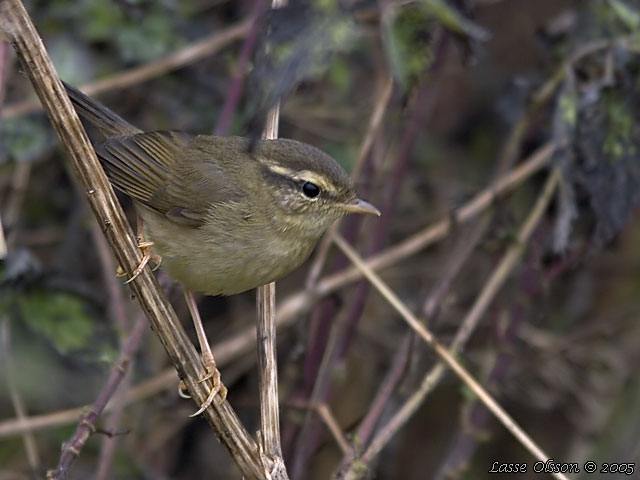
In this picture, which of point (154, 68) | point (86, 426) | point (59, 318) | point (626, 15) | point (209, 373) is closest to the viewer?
point (86, 426)

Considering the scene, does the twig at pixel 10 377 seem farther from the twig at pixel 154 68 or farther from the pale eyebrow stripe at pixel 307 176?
the pale eyebrow stripe at pixel 307 176

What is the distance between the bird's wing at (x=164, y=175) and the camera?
325cm

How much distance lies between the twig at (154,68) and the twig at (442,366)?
3.75ft

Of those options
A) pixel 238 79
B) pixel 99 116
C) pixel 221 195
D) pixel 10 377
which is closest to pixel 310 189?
pixel 221 195

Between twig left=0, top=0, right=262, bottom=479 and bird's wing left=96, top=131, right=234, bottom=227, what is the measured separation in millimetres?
593

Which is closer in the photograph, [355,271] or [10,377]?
[10,377]

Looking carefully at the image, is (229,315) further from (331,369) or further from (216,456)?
(331,369)

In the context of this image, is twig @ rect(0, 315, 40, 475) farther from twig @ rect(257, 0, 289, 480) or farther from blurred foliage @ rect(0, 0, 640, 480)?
twig @ rect(257, 0, 289, 480)

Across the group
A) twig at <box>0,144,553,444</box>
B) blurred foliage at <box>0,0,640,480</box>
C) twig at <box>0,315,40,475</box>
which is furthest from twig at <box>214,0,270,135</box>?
twig at <box>0,315,40,475</box>

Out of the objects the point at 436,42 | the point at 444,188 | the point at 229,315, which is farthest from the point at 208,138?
the point at 444,188

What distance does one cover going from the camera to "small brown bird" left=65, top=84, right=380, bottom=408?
3.10 metres

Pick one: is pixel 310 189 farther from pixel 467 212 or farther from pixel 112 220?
pixel 467 212

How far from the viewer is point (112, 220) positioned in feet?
8.40

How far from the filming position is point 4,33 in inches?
91.5
